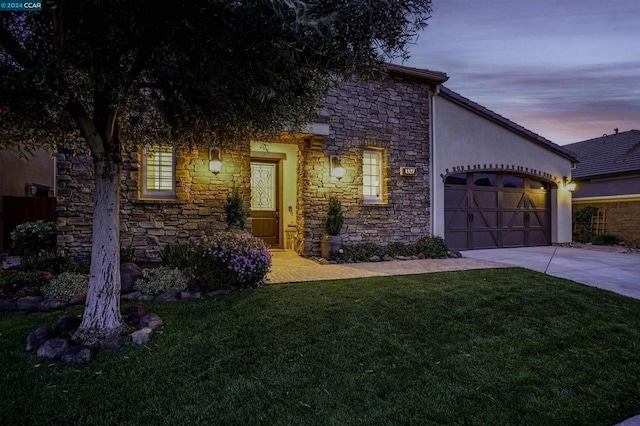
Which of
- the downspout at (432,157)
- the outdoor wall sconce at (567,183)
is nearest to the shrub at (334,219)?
the downspout at (432,157)

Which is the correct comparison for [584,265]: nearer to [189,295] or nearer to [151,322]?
[189,295]

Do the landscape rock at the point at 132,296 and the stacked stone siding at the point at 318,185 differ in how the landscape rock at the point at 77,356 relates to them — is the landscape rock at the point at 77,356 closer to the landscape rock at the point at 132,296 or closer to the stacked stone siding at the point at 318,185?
the landscape rock at the point at 132,296

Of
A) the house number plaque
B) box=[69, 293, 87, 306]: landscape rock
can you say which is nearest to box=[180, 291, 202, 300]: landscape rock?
box=[69, 293, 87, 306]: landscape rock

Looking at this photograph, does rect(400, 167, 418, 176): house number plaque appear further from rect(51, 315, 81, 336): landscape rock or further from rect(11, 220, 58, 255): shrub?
rect(11, 220, 58, 255): shrub

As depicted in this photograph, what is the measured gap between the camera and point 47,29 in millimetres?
3193

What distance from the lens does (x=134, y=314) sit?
414cm

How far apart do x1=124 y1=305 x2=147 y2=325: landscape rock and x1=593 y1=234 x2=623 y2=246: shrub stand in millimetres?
15850

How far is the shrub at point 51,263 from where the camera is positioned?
5969 millimetres

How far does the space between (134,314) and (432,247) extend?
7821 mm

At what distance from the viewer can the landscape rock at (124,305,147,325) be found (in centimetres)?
405

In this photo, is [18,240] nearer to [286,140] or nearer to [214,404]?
[286,140]

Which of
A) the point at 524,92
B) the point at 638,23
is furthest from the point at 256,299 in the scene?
the point at 524,92

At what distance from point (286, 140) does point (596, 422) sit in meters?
8.51

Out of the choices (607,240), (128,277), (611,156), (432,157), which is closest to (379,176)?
(432,157)
